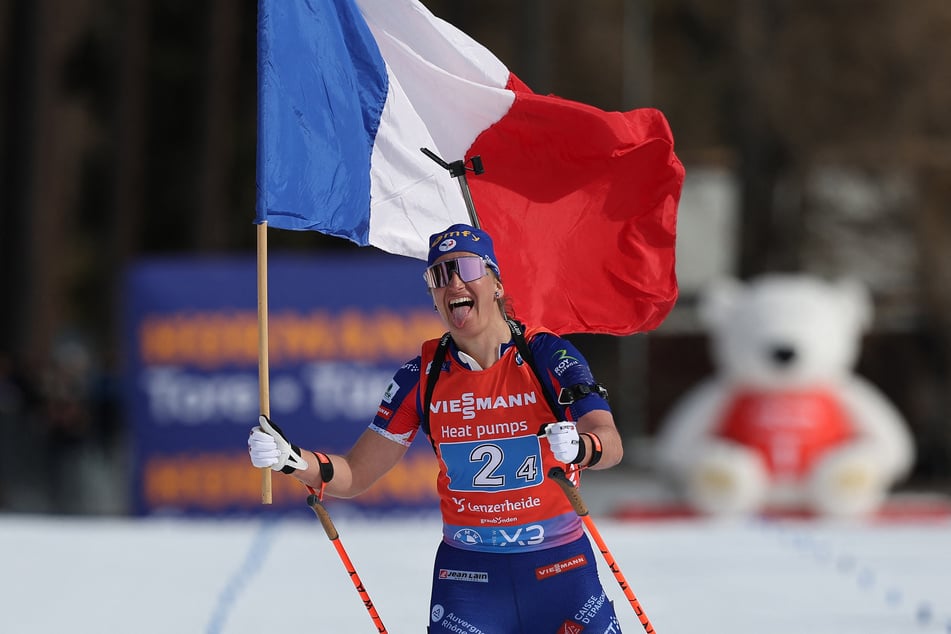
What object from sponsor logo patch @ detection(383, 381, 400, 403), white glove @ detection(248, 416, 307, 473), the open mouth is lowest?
white glove @ detection(248, 416, 307, 473)

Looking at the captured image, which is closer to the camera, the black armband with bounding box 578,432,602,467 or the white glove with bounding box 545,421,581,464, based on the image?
the white glove with bounding box 545,421,581,464

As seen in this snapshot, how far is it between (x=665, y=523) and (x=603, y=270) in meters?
5.95

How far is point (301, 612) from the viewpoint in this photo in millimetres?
6887

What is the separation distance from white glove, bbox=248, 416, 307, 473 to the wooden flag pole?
0.11 feet

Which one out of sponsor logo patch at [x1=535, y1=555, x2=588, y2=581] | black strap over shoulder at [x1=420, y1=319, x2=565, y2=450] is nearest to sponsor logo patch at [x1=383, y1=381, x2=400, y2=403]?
black strap over shoulder at [x1=420, y1=319, x2=565, y2=450]

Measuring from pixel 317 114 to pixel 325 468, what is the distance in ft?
4.00

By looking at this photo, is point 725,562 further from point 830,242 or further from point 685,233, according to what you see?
point 685,233

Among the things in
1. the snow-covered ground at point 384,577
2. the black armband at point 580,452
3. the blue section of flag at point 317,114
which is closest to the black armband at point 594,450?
the black armband at point 580,452

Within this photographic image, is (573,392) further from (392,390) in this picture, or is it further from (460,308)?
(392,390)

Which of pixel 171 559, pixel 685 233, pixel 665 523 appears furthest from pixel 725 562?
pixel 685 233

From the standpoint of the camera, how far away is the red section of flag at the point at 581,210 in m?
4.86

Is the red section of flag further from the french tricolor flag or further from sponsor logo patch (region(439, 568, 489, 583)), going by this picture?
sponsor logo patch (region(439, 568, 489, 583))

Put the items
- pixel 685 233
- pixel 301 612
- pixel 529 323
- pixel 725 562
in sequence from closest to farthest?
pixel 529 323 < pixel 301 612 < pixel 725 562 < pixel 685 233

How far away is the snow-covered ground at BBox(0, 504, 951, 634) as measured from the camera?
6.62m
